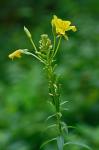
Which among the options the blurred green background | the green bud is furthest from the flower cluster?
the blurred green background

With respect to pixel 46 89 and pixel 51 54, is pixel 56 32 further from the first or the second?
pixel 46 89

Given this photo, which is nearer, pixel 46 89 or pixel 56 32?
pixel 56 32

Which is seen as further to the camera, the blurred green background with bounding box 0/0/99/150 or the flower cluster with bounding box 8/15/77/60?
the blurred green background with bounding box 0/0/99/150

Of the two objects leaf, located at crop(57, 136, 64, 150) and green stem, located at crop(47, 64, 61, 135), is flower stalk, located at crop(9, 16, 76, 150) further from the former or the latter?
leaf, located at crop(57, 136, 64, 150)

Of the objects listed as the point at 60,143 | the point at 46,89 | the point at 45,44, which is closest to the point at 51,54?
the point at 45,44

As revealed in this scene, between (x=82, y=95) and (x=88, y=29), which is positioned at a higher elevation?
(x=88, y=29)

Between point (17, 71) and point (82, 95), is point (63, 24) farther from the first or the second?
point (17, 71)

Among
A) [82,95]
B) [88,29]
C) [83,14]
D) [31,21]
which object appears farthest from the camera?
[31,21]

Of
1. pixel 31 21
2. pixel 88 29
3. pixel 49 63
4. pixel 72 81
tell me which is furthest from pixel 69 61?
pixel 49 63
